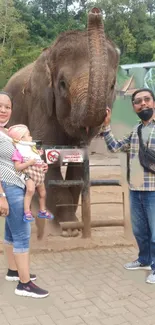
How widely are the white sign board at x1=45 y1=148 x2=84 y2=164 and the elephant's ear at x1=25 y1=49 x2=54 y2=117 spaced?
3.03ft

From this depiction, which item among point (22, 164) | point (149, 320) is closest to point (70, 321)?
point (149, 320)

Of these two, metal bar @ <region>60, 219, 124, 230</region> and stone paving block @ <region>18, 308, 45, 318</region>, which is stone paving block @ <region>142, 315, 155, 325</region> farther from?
metal bar @ <region>60, 219, 124, 230</region>

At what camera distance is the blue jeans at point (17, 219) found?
141 inches

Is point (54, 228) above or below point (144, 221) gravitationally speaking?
below

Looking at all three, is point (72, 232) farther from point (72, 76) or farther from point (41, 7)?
point (41, 7)

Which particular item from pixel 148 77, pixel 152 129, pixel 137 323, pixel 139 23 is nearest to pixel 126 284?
pixel 137 323

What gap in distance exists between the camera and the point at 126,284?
4.12 m

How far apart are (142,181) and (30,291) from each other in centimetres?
138

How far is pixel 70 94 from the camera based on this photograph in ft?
17.2

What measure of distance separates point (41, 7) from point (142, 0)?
15176mm

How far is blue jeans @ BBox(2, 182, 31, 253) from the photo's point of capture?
141 inches

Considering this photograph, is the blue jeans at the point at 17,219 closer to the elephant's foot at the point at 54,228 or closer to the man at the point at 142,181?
the man at the point at 142,181

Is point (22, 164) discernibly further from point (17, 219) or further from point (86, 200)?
point (86, 200)

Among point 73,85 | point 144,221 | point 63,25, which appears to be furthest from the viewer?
point 63,25
